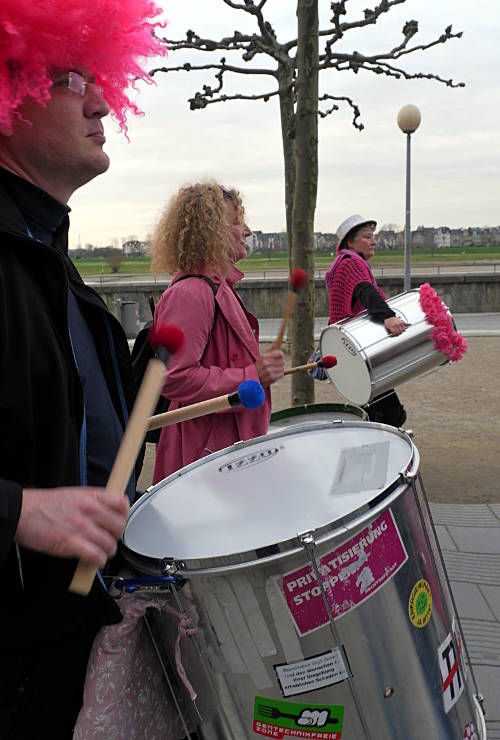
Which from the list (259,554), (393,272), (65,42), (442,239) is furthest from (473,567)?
(442,239)

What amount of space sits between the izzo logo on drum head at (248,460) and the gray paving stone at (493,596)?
1.78 m

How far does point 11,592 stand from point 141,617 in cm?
25

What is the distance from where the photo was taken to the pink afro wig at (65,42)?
1270 millimetres

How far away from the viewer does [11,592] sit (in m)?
1.18

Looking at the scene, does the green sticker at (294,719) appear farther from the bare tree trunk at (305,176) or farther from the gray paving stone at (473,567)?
the bare tree trunk at (305,176)


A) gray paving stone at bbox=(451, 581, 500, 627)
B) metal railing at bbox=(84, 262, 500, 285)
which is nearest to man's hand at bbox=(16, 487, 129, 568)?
gray paving stone at bbox=(451, 581, 500, 627)

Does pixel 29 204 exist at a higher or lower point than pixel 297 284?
higher

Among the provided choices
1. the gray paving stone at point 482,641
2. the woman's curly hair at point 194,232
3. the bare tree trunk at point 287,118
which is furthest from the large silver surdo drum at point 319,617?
the bare tree trunk at point 287,118

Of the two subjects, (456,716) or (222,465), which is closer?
(456,716)

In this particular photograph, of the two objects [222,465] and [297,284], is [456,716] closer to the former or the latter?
[222,465]

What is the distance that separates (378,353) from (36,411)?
288cm

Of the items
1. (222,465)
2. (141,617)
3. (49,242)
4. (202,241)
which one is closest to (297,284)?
(202,241)

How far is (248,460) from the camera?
68.4 inches

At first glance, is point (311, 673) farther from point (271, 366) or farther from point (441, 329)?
point (441, 329)
